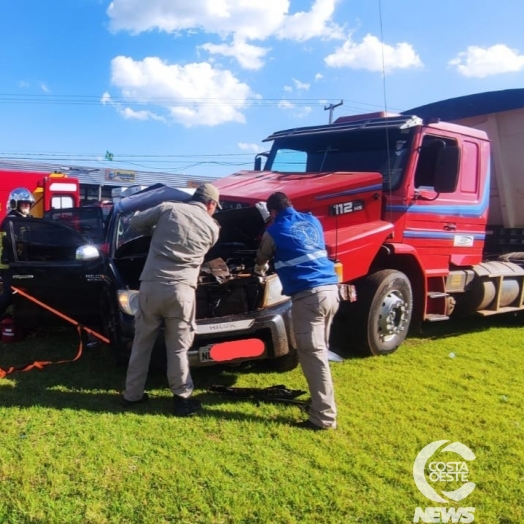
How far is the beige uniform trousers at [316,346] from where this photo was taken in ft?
12.6

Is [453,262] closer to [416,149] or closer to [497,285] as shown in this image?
[497,285]

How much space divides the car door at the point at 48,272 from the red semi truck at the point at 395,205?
1.83 metres

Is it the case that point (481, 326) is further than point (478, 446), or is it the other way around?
point (481, 326)

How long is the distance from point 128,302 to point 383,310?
267cm

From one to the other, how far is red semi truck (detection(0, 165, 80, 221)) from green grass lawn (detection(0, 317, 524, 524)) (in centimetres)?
1190

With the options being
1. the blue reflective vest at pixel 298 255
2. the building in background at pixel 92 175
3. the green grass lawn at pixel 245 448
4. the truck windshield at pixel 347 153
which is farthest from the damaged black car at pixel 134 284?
the building in background at pixel 92 175

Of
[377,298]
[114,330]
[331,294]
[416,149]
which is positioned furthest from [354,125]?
[114,330]

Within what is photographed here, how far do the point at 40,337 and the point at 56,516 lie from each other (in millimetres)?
3969

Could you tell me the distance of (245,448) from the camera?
3.48 meters

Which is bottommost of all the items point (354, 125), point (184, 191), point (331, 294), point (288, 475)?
point (288, 475)

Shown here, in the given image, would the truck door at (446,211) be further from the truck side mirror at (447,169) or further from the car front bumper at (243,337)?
the car front bumper at (243,337)

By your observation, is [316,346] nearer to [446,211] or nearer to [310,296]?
[310,296]

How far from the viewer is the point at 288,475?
→ 3156 mm

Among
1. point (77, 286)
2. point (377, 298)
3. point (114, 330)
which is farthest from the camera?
point (77, 286)
